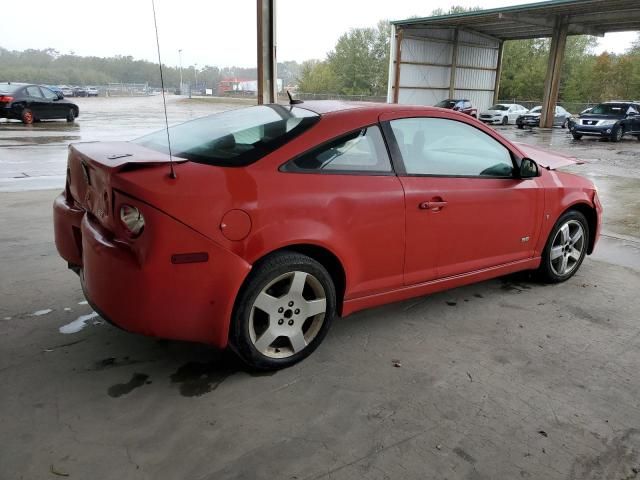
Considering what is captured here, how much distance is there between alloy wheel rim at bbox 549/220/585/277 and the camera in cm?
422

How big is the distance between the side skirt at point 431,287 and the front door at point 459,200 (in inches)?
1.6

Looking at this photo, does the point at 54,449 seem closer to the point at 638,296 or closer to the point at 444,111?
the point at 444,111

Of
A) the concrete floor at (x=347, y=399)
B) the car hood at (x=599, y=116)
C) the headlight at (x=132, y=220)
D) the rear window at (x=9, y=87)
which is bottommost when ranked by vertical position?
the concrete floor at (x=347, y=399)

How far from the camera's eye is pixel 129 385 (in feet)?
8.63

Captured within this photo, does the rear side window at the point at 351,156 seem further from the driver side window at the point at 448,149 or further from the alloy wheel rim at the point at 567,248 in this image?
the alloy wheel rim at the point at 567,248

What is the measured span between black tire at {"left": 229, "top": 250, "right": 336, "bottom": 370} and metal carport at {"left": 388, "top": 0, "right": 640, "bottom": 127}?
2604 centimetres

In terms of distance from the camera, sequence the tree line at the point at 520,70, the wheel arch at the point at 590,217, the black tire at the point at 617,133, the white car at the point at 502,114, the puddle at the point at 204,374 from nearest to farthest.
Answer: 1. the puddle at the point at 204,374
2. the wheel arch at the point at 590,217
3. the black tire at the point at 617,133
4. the white car at the point at 502,114
5. the tree line at the point at 520,70

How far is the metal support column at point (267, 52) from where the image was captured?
10.7 meters

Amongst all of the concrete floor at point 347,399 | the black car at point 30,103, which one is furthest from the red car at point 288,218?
the black car at point 30,103

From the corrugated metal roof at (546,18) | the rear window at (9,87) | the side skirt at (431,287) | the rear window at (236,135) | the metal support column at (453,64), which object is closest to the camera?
the rear window at (236,135)

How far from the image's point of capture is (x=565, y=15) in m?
27.6

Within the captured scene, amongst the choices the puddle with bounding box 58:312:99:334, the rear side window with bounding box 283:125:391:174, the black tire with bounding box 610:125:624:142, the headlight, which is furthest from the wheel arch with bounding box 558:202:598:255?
the black tire with bounding box 610:125:624:142

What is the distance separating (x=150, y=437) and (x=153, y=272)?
0.72 metres

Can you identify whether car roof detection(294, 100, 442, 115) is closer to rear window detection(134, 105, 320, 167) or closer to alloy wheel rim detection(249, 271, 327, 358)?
rear window detection(134, 105, 320, 167)
